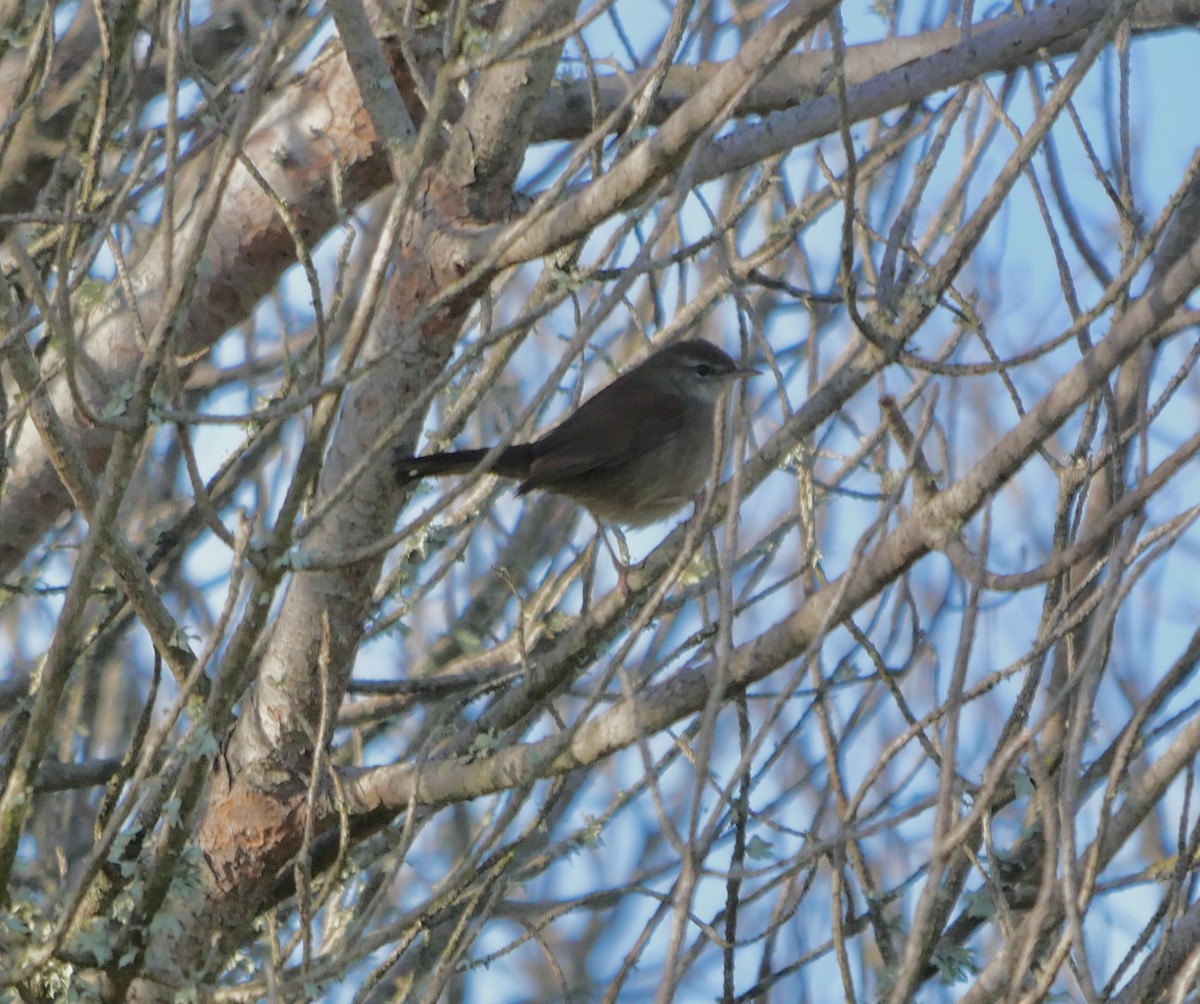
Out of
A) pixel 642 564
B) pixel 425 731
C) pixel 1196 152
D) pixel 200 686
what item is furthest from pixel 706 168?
pixel 425 731

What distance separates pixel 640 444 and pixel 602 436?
0.25m

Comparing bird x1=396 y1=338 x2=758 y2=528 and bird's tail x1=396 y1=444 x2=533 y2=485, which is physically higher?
bird x1=396 y1=338 x2=758 y2=528

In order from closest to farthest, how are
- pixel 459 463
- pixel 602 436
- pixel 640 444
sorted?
pixel 459 463 → pixel 602 436 → pixel 640 444

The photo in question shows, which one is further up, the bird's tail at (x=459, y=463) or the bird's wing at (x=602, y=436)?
the bird's wing at (x=602, y=436)

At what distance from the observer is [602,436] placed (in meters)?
5.58

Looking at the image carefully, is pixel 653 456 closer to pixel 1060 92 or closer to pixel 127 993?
pixel 127 993

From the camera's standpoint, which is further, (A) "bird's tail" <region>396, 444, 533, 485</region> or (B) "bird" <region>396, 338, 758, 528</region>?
(B) "bird" <region>396, 338, 758, 528</region>

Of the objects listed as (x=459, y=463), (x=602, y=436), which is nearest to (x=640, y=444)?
(x=602, y=436)

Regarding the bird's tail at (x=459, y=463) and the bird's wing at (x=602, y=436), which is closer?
the bird's tail at (x=459, y=463)

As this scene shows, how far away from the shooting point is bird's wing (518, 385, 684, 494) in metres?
5.27

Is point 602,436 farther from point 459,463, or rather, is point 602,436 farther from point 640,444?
point 459,463

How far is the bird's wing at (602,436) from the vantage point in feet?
17.3

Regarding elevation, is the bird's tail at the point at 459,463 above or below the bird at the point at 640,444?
below

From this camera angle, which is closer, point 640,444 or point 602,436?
point 602,436
